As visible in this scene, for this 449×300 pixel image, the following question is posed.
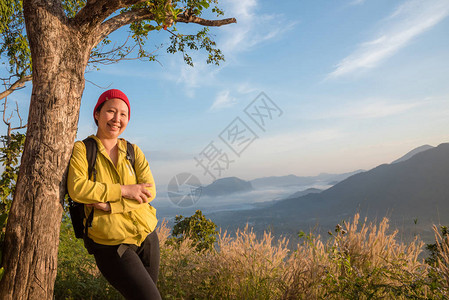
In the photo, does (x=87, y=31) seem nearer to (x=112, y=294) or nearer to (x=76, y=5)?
(x=112, y=294)

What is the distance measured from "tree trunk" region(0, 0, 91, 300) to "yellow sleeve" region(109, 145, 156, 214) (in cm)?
71

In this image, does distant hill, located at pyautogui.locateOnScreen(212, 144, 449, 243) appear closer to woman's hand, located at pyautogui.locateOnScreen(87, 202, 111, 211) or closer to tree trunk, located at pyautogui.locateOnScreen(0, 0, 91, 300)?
tree trunk, located at pyautogui.locateOnScreen(0, 0, 91, 300)

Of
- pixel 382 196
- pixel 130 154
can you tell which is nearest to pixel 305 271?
pixel 130 154

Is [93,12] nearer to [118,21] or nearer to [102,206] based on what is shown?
[118,21]

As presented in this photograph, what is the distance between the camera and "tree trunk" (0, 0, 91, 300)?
316 cm

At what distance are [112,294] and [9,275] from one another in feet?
6.06

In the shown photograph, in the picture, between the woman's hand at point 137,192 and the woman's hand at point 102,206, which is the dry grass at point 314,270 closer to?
the woman's hand at point 137,192

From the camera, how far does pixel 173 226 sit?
29.7 feet

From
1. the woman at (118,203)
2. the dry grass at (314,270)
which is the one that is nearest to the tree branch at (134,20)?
the woman at (118,203)

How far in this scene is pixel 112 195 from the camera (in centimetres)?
281

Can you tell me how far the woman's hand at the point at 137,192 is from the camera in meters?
2.90

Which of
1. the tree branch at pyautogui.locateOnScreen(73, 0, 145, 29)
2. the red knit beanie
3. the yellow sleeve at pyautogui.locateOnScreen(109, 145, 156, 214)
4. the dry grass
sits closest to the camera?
the yellow sleeve at pyautogui.locateOnScreen(109, 145, 156, 214)

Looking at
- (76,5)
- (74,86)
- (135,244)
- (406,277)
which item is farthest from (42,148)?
(76,5)

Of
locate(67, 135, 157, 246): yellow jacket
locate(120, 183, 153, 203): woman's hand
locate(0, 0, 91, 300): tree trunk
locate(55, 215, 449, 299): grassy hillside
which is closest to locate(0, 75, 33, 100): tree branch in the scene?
locate(55, 215, 449, 299): grassy hillside
